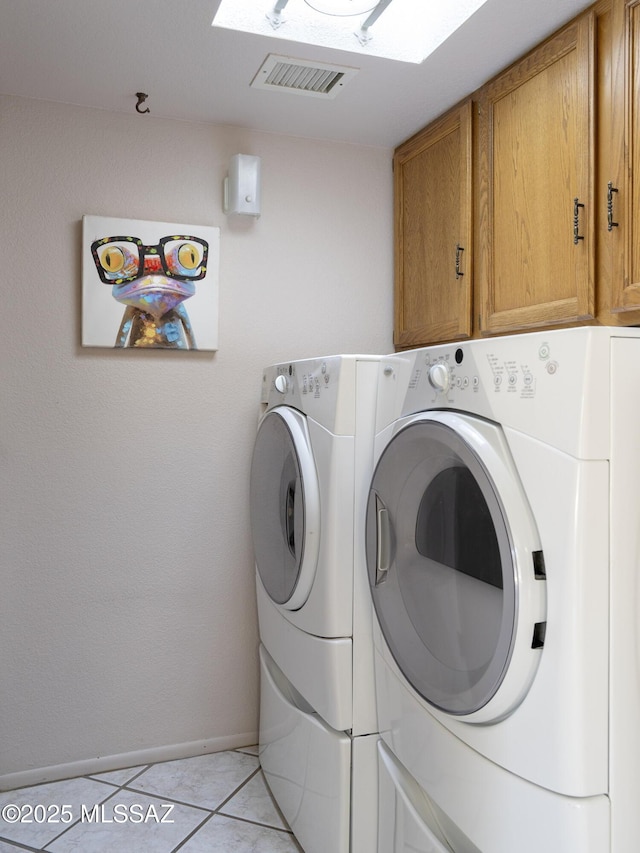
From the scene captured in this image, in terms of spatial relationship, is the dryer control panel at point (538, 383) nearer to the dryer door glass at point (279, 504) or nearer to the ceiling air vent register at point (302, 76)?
the dryer door glass at point (279, 504)

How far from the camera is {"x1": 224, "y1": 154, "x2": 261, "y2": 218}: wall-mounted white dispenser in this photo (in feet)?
7.97

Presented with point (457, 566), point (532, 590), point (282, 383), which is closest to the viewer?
point (532, 590)

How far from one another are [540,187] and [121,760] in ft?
7.48

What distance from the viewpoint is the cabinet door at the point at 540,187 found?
1742mm

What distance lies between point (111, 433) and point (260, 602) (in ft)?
2.54

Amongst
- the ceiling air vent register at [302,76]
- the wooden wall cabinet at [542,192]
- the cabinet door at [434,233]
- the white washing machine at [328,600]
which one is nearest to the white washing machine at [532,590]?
the white washing machine at [328,600]

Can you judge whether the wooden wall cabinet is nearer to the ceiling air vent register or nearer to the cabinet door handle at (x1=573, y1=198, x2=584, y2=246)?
the cabinet door handle at (x1=573, y1=198, x2=584, y2=246)

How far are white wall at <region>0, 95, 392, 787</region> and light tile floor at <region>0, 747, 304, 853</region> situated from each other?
0.30 ft

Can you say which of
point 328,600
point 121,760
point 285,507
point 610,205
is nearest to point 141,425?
point 285,507

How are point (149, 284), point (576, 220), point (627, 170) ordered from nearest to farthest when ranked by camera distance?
point (627, 170) < point (576, 220) < point (149, 284)

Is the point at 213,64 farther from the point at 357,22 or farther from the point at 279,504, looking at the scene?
the point at 279,504

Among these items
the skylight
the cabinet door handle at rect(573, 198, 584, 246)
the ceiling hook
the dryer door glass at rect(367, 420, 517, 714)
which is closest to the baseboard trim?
the dryer door glass at rect(367, 420, 517, 714)

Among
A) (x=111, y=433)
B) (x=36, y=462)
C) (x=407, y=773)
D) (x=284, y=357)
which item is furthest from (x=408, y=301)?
(x=407, y=773)

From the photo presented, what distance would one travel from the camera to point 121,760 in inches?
96.3
